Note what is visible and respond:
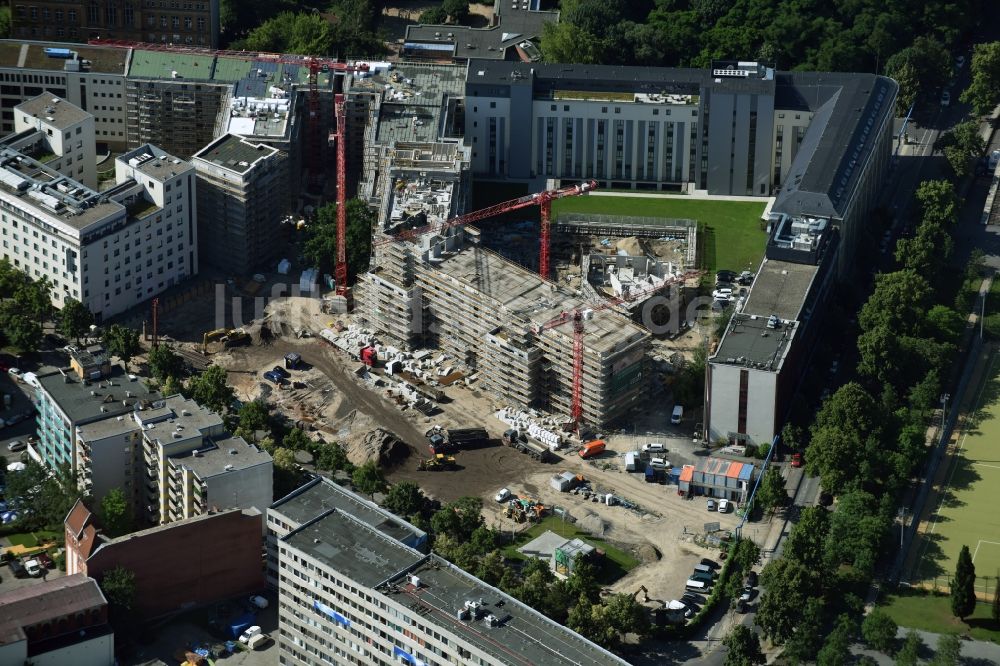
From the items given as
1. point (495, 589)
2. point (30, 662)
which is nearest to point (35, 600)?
point (30, 662)

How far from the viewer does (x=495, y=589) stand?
195000mm

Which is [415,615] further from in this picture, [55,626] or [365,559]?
[55,626]

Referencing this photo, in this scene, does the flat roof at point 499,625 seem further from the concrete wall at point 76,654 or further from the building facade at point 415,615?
the concrete wall at point 76,654

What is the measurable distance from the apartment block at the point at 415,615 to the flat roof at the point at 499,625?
0.08 metres

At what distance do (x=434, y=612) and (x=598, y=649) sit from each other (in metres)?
14.1

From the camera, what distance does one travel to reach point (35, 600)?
199125 mm

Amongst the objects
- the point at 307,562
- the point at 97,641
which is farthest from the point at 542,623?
the point at 97,641

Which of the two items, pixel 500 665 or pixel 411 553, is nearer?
pixel 500 665

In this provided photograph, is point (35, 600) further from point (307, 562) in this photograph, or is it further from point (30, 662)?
point (307, 562)

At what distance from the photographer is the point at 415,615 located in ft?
627

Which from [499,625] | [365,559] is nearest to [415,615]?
[499,625]

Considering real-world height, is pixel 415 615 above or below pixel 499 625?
above

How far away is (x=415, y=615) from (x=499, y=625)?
7.01 m

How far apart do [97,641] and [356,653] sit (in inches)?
885
